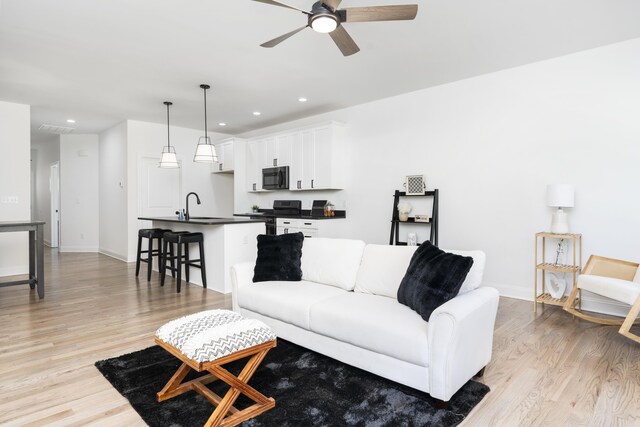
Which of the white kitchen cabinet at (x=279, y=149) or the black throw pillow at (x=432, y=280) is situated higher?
the white kitchen cabinet at (x=279, y=149)

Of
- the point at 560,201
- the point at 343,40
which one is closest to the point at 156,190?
the point at 343,40

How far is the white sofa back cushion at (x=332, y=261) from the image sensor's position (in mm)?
2953


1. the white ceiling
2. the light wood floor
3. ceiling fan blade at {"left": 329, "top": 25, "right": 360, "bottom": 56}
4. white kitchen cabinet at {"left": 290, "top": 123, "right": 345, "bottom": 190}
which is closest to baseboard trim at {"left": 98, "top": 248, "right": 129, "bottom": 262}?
the light wood floor

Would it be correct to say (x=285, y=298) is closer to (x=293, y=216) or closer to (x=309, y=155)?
(x=293, y=216)

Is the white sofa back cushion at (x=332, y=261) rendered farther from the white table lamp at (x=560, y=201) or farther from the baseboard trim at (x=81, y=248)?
the baseboard trim at (x=81, y=248)

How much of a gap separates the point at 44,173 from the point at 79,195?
6.24ft

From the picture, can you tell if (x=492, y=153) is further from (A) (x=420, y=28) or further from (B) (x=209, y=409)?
(B) (x=209, y=409)

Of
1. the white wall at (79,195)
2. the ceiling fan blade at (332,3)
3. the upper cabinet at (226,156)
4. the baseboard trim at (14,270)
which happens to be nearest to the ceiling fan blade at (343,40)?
the ceiling fan blade at (332,3)

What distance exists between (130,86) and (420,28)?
12.3 feet

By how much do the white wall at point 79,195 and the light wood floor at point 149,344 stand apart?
4323 millimetres

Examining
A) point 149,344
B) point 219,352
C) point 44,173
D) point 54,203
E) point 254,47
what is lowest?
point 149,344

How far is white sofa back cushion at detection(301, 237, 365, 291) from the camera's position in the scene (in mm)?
2953

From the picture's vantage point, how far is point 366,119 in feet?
→ 18.7

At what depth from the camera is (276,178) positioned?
21.9ft
